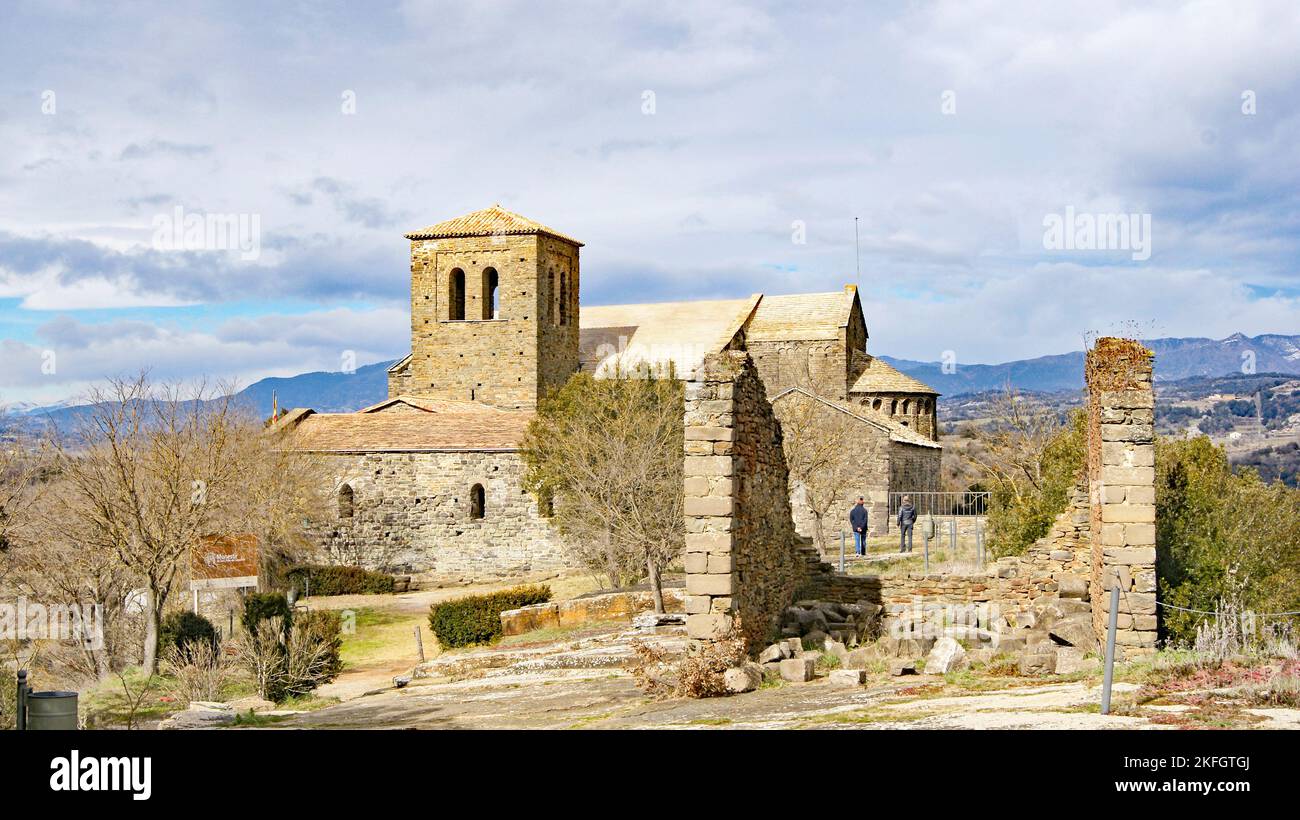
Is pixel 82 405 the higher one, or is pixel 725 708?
pixel 82 405

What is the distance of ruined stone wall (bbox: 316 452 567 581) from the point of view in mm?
39781

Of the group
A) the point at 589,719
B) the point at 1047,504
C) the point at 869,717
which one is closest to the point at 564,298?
the point at 1047,504

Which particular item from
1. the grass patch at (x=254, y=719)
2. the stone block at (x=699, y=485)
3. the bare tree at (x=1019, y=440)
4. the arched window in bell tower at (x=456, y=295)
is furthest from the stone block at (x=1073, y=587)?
the arched window in bell tower at (x=456, y=295)

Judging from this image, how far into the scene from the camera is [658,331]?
194 feet

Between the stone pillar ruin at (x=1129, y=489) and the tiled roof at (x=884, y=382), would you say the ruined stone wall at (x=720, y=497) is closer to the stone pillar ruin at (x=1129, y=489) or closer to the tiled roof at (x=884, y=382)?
the stone pillar ruin at (x=1129, y=489)

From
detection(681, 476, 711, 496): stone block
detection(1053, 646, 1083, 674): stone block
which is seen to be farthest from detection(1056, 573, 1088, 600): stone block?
detection(681, 476, 711, 496): stone block

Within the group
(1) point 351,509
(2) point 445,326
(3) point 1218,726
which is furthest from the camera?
(2) point 445,326

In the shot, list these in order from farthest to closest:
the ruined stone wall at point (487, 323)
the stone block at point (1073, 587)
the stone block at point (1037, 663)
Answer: the ruined stone wall at point (487, 323) < the stone block at point (1073, 587) < the stone block at point (1037, 663)

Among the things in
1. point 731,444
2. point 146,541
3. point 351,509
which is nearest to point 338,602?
point 351,509

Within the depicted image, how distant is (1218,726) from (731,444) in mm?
6379

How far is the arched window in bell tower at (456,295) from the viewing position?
2026 inches

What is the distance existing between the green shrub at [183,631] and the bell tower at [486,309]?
2960cm
